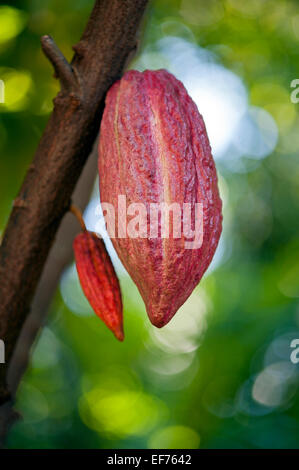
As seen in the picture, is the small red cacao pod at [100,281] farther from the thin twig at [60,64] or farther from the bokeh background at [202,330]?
the bokeh background at [202,330]

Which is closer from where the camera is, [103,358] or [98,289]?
[98,289]

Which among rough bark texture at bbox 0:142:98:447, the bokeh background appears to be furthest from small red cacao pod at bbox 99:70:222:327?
the bokeh background

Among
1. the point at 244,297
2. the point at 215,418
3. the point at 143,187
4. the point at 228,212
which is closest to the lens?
the point at 143,187

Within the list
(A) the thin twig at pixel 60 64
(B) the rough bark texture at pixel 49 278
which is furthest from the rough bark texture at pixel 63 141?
(B) the rough bark texture at pixel 49 278

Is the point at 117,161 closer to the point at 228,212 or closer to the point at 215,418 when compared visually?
the point at 215,418

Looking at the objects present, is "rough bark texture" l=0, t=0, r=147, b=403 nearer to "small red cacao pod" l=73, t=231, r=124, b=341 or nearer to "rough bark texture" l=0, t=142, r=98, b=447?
"small red cacao pod" l=73, t=231, r=124, b=341

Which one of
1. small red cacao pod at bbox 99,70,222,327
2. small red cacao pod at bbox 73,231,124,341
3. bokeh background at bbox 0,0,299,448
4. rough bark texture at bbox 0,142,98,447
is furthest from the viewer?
bokeh background at bbox 0,0,299,448
